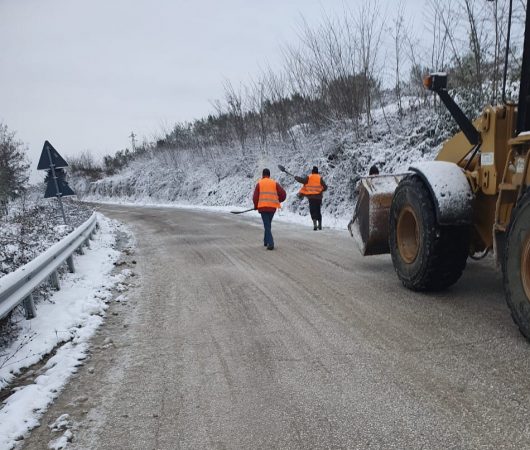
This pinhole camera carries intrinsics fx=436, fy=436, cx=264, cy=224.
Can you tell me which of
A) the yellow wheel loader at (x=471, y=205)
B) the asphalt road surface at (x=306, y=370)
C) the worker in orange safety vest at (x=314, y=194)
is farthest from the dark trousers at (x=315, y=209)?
the yellow wheel loader at (x=471, y=205)

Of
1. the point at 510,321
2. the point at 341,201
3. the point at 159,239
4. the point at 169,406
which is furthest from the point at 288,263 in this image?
the point at 341,201

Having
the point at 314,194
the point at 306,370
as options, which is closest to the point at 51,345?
the point at 306,370

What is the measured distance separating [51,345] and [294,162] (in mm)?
17341

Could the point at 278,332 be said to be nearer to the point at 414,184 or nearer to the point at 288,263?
the point at 414,184

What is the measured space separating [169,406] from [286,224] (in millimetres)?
10934

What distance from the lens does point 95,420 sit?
2623 mm

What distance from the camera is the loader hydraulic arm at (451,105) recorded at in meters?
4.05

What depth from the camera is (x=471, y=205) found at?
13.4 feet

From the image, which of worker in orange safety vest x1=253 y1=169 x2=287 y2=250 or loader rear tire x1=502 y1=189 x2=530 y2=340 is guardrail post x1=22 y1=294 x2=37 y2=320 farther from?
worker in orange safety vest x1=253 y1=169 x2=287 y2=250

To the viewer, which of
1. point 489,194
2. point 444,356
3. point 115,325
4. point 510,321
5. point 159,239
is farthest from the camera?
point 159,239

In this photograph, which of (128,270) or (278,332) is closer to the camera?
(278,332)

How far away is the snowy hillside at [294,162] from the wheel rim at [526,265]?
368 inches

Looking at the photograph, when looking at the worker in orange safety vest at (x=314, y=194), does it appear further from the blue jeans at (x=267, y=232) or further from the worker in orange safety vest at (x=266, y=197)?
the blue jeans at (x=267, y=232)

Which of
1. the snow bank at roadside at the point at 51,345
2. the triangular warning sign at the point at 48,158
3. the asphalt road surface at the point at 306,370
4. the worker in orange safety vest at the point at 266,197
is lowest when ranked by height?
the asphalt road surface at the point at 306,370
